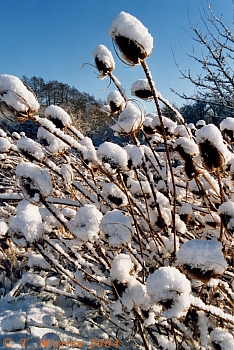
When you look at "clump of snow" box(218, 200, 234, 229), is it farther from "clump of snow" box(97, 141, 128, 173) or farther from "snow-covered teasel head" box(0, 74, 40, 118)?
"snow-covered teasel head" box(0, 74, 40, 118)

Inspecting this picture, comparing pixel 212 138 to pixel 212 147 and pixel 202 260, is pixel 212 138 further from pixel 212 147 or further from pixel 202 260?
pixel 202 260

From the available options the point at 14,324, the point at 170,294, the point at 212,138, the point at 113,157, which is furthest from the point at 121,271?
the point at 14,324

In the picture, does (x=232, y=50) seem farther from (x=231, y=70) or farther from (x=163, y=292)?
(x=163, y=292)

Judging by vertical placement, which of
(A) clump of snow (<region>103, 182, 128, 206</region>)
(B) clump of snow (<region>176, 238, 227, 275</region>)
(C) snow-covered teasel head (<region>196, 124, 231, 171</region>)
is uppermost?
(C) snow-covered teasel head (<region>196, 124, 231, 171</region>)

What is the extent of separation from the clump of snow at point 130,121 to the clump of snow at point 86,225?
10.8 inches

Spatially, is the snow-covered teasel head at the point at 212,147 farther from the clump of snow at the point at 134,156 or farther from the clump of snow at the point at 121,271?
the clump of snow at the point at 121,271

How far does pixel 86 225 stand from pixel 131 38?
1.70ft

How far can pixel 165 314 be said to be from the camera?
612 millimetres

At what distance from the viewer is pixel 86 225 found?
2.84 ft

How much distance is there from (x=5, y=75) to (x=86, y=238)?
565mm

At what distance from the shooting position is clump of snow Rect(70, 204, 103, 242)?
857mm

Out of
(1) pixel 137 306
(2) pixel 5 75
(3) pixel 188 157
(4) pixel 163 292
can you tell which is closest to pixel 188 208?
(3) pixel 188 157

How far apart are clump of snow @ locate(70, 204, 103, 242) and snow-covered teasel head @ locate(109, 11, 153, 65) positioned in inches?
17.7

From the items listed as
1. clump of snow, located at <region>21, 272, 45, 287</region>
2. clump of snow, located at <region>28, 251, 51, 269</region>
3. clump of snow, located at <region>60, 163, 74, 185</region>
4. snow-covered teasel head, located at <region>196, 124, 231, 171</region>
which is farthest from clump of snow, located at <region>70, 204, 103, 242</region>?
clump of snow, located at <region>21, 272, 45, 287</region>
